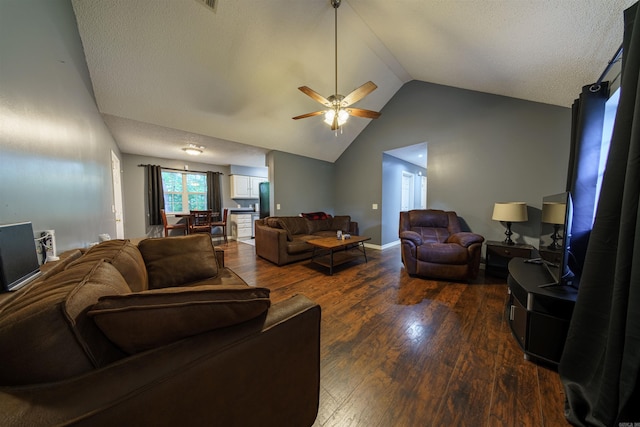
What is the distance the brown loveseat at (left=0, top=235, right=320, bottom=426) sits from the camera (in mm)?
489

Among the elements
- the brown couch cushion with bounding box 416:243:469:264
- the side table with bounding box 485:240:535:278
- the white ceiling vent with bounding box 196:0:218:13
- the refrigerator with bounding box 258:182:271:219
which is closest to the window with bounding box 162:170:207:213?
the refrigerator with bounding box 258:182:271:219

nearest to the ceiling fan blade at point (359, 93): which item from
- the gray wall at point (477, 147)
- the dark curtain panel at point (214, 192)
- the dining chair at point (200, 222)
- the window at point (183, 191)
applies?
the gray wall at point (477, 147)

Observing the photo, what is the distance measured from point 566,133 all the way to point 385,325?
3.42m

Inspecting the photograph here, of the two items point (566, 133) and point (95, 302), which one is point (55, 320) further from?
point (566, 133)

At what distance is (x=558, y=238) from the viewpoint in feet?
7.86

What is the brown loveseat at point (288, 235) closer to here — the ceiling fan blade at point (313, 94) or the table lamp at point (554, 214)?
the ceiling fan blade at point (313, 94)

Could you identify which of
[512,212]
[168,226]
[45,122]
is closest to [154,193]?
[168,226]

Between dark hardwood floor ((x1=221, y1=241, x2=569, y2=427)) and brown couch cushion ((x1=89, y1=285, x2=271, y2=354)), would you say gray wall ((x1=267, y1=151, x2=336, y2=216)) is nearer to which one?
dark hardwood floor ((x1=221, y1=241, x2=569, y2=427))

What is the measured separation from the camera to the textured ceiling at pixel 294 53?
A: 6.05 feet

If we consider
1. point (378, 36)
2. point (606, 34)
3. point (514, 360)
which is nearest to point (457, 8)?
point (606, 34)

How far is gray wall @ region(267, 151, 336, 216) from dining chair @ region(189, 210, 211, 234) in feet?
5.85

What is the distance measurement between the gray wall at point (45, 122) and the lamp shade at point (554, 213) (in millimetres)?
3574

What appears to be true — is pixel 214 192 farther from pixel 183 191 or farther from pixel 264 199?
pixel 264 199

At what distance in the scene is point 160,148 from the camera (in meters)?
4.60
